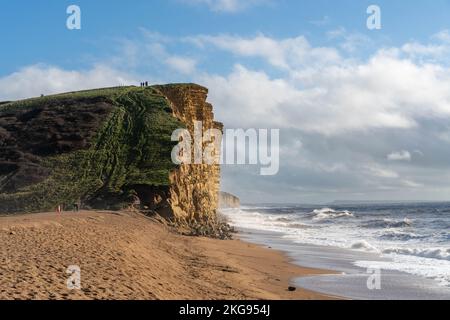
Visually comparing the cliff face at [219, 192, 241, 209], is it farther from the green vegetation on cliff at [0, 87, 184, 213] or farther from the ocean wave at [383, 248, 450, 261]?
the ocean wave at [383, 248, 450, 261]

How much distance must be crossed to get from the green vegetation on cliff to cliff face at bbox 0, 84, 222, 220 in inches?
3.5

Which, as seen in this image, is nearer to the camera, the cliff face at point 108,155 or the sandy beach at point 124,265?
the sandy beach at point 124,265

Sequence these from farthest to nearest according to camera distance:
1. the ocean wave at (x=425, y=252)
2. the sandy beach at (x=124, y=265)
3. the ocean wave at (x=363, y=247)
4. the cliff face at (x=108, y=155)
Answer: the cliff face at (x=108, y=155) < the ocean wave at (x=363, y=247) < the ocean wave at (x=425, y=252) < the sandy beach at (x=124, y=265)

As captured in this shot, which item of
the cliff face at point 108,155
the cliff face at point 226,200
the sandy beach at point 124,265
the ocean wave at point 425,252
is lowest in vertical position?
the cliff face at point 226,200

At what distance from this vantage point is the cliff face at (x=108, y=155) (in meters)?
36.4

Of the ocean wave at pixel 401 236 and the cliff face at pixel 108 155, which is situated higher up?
the cliff face at pixel 108 155

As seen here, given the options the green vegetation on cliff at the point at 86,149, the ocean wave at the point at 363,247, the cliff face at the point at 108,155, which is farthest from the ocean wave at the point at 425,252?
the green vegetation on cliff at the point at 86,149

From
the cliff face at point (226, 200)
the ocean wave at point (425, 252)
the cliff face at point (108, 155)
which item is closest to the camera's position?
the ocean wave at point (425, 252)

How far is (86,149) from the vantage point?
46.7m

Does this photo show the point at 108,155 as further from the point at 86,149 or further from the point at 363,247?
the point at 363,247

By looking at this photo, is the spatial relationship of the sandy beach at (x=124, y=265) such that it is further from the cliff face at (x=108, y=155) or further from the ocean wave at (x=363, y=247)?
the cliff face at (x=108, y=155)

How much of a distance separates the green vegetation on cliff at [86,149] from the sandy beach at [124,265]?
36.4 ft

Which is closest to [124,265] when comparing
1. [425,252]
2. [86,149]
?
[425,252]
